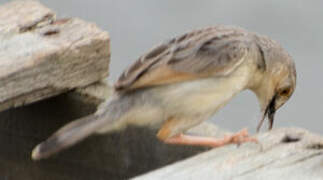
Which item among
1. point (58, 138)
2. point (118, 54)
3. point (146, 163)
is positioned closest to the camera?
point (58, 138)

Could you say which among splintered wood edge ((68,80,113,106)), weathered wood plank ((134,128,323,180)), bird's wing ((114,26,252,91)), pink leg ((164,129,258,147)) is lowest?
splintered wood edge ((68,80,113,106))

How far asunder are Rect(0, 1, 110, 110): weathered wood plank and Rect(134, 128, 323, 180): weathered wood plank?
109cm

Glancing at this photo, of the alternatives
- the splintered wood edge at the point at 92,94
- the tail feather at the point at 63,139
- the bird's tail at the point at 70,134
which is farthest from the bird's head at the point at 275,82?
the tail feather at the point at 63,139

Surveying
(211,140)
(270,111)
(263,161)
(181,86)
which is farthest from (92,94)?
(263,161)

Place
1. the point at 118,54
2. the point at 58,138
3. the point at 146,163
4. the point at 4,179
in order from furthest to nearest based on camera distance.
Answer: the point at 118,54
the point at 4,179
the point at 146,163
the point at 58,138

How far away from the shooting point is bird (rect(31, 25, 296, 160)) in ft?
15.8

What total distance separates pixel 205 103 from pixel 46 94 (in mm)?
891

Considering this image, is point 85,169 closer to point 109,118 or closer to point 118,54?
point 109,118

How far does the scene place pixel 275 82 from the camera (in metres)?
5.38

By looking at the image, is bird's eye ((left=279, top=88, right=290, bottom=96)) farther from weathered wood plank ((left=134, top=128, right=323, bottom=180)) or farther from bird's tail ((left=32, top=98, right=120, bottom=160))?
bird's tail ((left=32, top=98, right=120, bottom=160))

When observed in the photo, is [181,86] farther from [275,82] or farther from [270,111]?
[270,111]

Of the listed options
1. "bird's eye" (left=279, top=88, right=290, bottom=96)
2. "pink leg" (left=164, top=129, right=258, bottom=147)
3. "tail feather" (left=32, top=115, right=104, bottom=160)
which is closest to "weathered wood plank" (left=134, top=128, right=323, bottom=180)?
"pink leg" (left=164, top=129, right=258, bottom=147)

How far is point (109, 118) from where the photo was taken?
191 inches

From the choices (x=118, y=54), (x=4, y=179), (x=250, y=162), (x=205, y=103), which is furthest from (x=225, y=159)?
(x=118, y=54)
